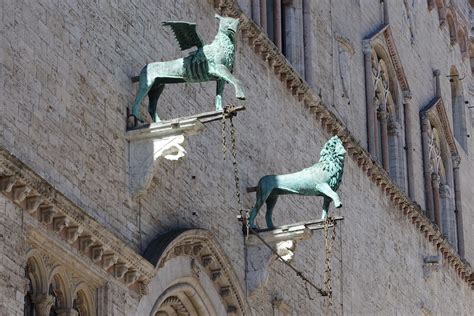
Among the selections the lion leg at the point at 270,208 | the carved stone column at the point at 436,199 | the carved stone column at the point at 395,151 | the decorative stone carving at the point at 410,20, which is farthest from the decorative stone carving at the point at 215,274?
the decorative stone carving at the point at 410,20

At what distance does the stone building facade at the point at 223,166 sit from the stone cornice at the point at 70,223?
2 centimetres

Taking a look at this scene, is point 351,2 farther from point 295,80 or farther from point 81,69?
point 81,69

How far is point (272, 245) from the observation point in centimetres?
2152

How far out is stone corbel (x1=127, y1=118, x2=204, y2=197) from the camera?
60.6 ft

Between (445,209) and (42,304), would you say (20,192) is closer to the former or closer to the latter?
(42,304)

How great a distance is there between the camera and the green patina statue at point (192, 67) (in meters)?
18.9

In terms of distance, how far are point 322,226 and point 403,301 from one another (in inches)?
297

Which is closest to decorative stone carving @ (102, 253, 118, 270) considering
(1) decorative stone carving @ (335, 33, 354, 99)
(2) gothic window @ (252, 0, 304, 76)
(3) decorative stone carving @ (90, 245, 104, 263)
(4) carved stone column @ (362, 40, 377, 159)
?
(3) decorative stone carving @ (90, 245, 104, 263)

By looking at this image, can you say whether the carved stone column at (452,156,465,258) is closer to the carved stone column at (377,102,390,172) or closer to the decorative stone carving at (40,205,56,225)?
the carved stone column at (377,102,390,172)

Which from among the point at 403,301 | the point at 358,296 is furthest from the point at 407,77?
the point at 358,296

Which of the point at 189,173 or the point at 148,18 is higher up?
the point at 148,18

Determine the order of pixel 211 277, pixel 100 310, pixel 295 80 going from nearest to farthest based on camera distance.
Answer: pixel 100 310, pixel 211 277, pixel 295 80

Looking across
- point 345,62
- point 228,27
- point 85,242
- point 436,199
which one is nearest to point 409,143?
point 436,199

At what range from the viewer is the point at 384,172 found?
28047 millimetres
